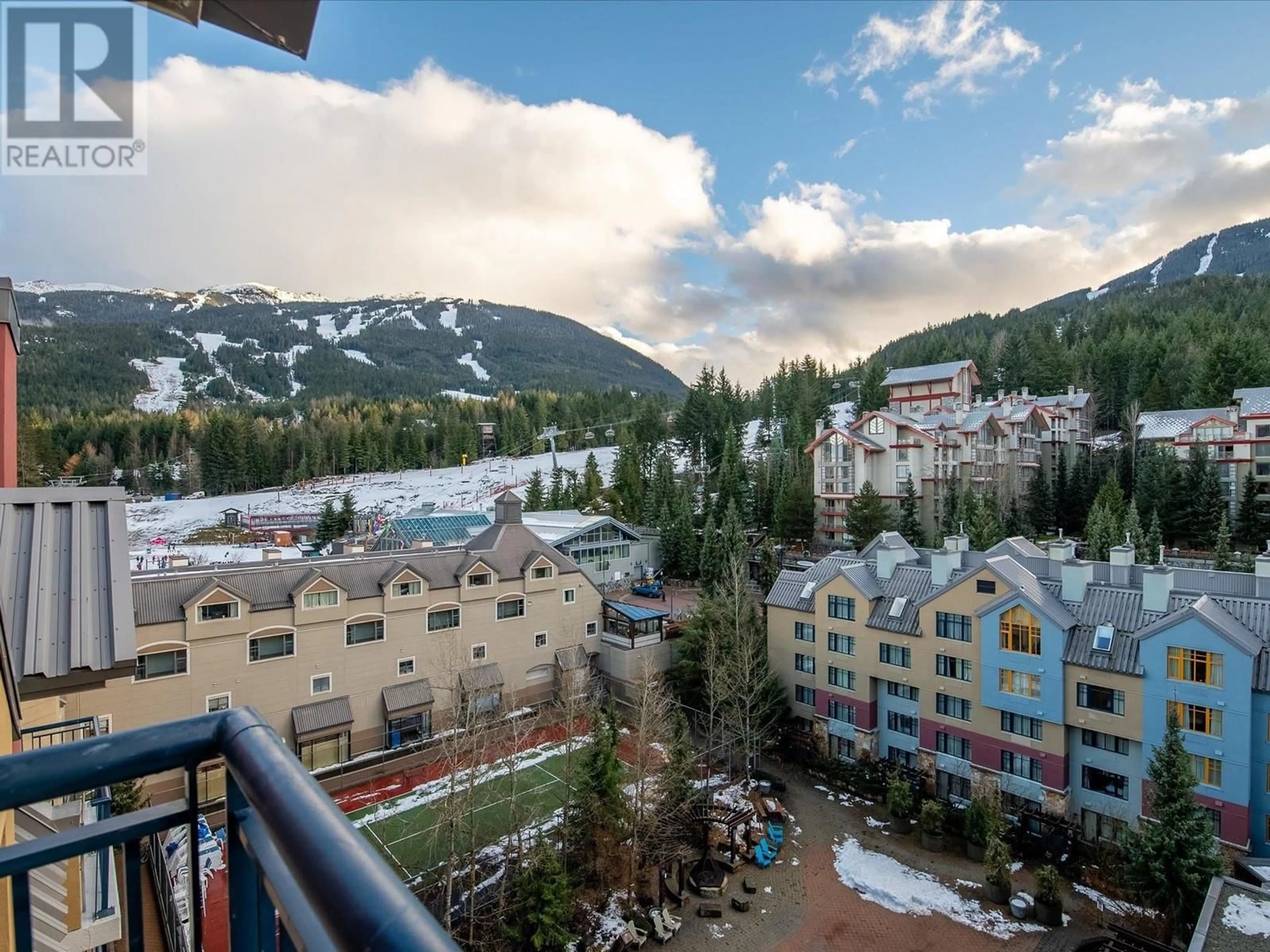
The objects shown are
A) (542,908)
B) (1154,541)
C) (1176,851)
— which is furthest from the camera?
(1154,541)

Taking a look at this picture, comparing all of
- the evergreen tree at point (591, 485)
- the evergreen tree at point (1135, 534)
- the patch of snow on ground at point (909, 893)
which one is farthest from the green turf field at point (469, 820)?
the evergreen tree at point (591, 485)

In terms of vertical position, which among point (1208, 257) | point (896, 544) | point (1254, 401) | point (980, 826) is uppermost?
point (1208, 257)

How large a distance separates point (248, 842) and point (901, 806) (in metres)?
18.6

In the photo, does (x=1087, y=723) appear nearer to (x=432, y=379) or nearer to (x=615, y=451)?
(x=615, y=451)

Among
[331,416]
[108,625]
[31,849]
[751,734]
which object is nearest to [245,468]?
[331,416]

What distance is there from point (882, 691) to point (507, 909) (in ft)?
40.7

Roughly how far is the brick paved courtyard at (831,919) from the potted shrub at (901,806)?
1.79ft

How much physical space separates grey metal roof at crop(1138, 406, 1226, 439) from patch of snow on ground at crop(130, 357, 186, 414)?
128m

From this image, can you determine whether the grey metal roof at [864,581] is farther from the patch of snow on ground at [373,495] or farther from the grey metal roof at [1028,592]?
the patch of snow on ground at [373,495]

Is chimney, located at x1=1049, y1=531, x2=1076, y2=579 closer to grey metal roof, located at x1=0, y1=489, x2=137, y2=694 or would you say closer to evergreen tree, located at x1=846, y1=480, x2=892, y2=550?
evergreen tree, located at x1=846, y1=480, x2=892, y2=550

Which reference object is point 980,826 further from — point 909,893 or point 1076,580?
point 1076,580

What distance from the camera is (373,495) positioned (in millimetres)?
62500

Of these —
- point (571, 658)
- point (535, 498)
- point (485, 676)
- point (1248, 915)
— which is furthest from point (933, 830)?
point (535, 498)

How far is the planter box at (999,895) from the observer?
13359mm
